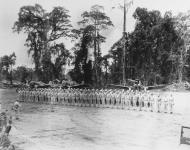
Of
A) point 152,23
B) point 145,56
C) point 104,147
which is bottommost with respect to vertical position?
point 104,147

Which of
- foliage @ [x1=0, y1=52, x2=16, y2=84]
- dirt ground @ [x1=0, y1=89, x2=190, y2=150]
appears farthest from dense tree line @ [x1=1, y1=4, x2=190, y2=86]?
foliage @ [x1=0, y1=52, x2=16, y2=84]

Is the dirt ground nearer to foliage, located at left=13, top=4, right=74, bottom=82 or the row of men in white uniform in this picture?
the row of men in white uniform

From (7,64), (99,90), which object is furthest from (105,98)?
(7,64)

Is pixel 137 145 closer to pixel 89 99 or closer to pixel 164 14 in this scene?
pixel 89 99

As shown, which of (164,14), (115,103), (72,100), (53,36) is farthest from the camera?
(164,14)

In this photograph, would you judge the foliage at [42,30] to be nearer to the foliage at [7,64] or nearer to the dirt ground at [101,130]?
the dirt ground at [101,130]

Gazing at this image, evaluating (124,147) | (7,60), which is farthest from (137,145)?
(7,60)
